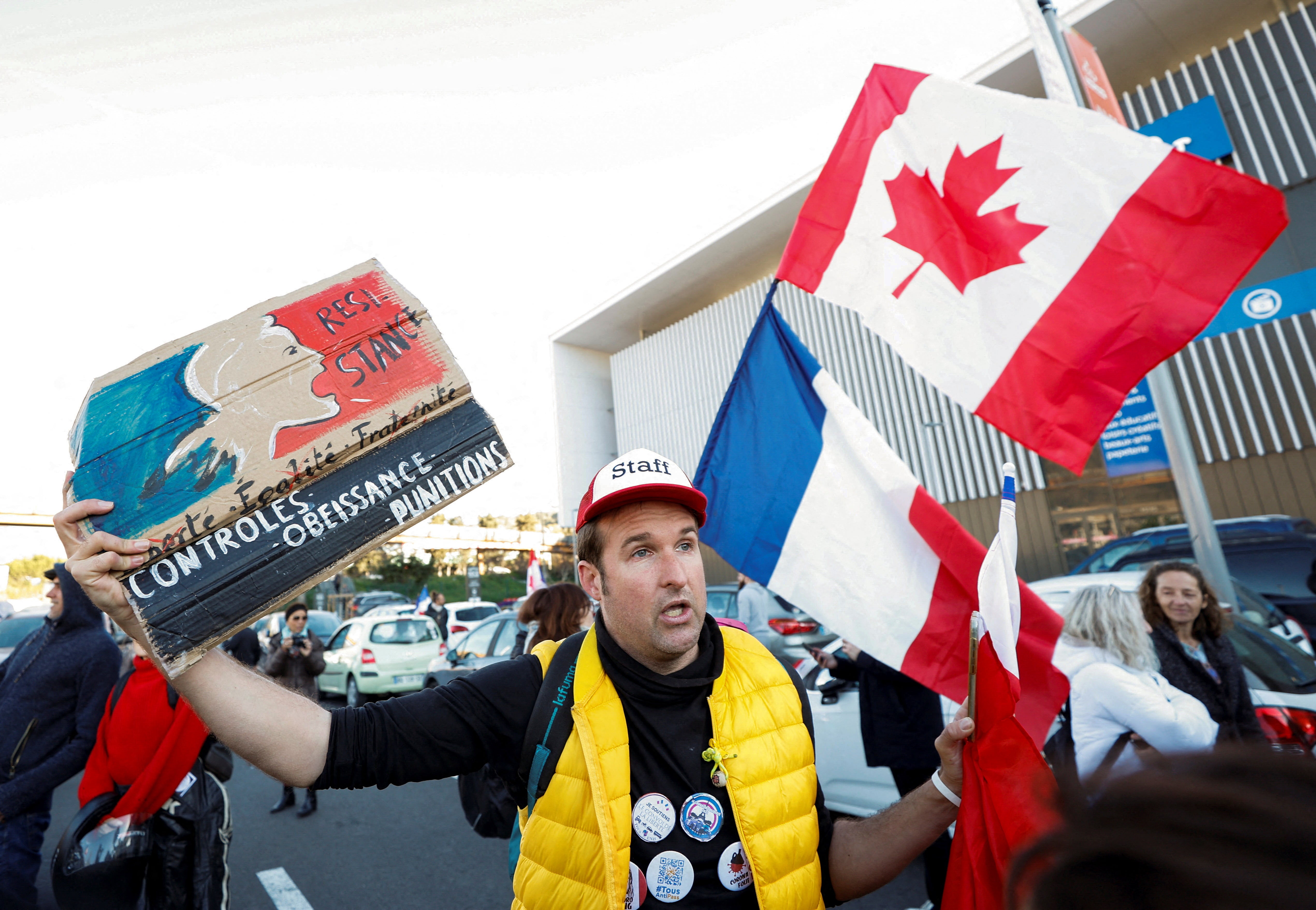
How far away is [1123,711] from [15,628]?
14599 millimetres

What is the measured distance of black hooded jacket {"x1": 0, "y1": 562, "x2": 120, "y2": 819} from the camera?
10.6ft

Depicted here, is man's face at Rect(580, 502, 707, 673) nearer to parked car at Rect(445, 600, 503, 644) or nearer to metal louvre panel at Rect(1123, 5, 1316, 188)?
parked car at Rect(445, 600, 503, 644)

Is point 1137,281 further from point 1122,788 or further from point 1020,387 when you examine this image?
point 1122,788

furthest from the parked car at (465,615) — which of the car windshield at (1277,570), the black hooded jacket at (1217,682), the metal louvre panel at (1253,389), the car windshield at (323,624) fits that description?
the metal louvre panel at (1253,389)

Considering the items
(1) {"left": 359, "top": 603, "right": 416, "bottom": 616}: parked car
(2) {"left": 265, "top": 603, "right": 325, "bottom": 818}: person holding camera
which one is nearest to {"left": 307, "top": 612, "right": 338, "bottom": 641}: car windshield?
(1) {"left": 359, "top": 603, "right": 416, "bottom": 616}: parked car

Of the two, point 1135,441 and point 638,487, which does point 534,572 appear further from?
point 638,487

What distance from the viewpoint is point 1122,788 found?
61cm

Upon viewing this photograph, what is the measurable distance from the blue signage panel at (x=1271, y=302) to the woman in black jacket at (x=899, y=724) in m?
15.5

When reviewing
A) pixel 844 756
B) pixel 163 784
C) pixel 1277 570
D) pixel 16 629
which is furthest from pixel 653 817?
pixel 16 629

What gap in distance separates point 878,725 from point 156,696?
3.61 metres

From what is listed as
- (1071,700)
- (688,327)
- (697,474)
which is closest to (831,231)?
(697,474)

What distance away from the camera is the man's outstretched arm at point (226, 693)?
114cm

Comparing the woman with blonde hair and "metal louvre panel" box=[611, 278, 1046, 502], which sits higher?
"metal louvre panel" box=[611, 278, 1046, 502]

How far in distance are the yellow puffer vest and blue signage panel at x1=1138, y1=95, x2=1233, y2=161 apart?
19.0 meters
